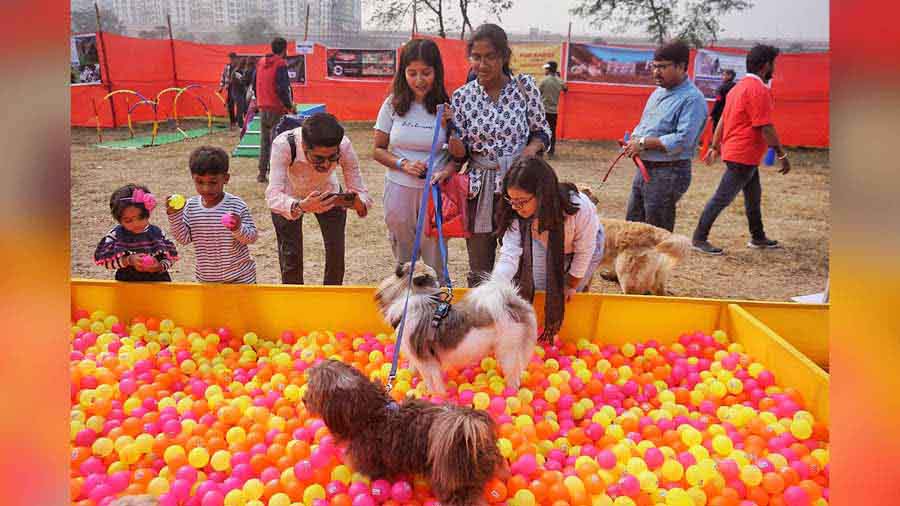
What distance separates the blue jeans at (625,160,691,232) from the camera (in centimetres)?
492

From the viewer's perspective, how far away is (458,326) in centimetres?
295

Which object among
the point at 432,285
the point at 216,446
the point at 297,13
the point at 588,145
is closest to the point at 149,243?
the point at 216,446

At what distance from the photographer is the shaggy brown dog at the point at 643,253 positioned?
15.8 feet

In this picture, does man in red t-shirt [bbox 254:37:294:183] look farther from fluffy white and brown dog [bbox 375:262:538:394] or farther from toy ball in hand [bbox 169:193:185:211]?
fluffy white and brown dog [bbox 375:262:538:394]

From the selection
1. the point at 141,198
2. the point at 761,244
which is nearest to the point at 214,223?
the point at 141,198

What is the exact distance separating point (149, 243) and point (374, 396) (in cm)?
224

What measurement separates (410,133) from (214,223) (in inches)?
49.8

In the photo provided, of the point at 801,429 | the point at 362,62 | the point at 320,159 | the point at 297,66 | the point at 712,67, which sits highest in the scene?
the point at 362,62

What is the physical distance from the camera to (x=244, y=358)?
3.61m

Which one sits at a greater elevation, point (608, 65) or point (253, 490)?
point (608, 65)

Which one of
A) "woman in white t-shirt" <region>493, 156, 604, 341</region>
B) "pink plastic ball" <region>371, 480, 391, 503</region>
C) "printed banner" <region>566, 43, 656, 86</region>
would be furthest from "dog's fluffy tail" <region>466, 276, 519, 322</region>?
Answer: "printed banner" <region>566, 43, 656, 86</region>

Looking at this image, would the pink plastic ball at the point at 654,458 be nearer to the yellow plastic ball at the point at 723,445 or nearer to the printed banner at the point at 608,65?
the yellow plastic ball at the point at 723,445

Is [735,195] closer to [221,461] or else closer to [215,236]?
[215,236]

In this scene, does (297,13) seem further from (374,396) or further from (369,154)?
(374,396)
